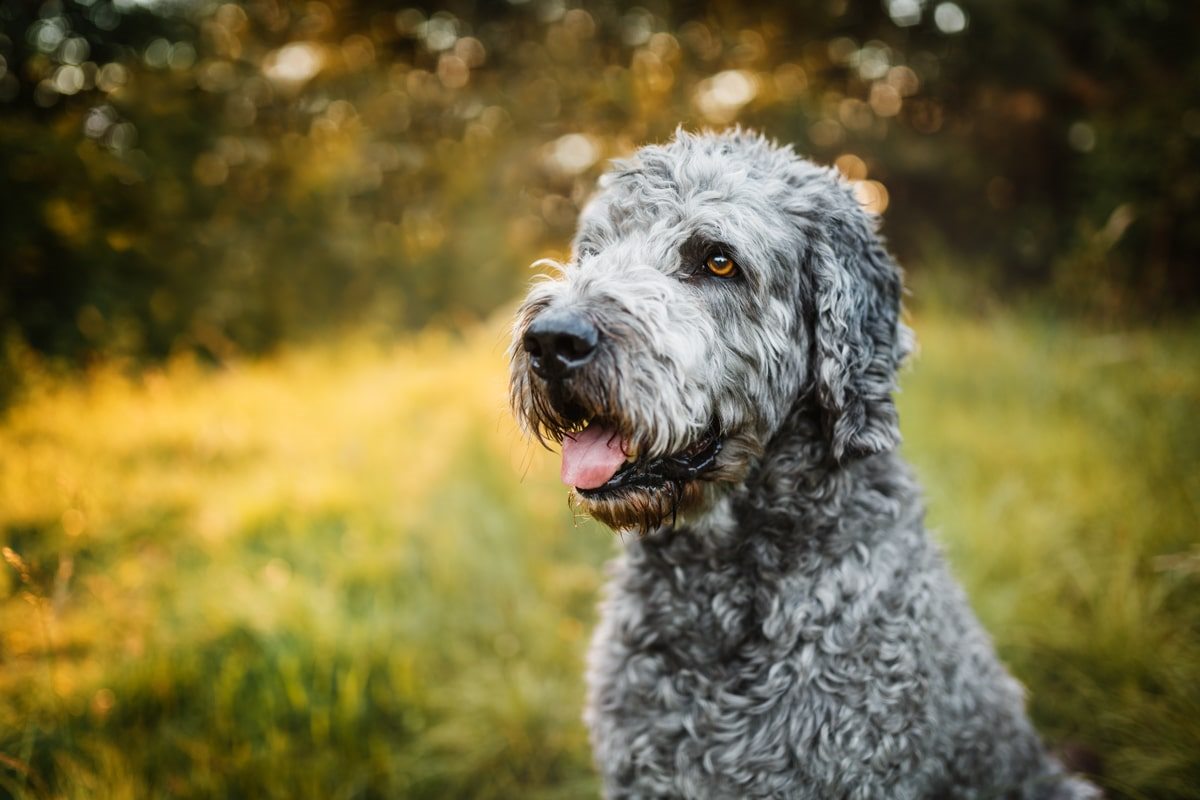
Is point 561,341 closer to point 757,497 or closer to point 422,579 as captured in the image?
point 757,497

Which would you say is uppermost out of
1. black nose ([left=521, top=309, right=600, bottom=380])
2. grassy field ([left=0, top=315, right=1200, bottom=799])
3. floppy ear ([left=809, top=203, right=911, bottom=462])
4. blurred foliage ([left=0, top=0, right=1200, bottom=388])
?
blurred foliage ([left=0, top=0, right=1200, bottom=388])

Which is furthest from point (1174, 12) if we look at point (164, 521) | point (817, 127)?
point (164, 521)

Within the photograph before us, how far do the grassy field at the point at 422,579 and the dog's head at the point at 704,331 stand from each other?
0.60 m

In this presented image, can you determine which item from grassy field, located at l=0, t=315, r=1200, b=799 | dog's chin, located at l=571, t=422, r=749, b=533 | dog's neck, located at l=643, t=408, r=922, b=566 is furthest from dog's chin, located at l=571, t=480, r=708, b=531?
grassy field, located at l=0, t=315, r=1200, b=799

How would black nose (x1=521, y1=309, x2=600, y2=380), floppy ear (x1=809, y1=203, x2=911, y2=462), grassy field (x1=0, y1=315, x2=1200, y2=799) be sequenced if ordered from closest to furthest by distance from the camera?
black nose (x1=521, y1=309, x2=600, y2=380) < floppy ear (x1=809, y1=203, x2=911, y2=462) < grassy field (x1=0, y1=315, x2=1200, y2=799)

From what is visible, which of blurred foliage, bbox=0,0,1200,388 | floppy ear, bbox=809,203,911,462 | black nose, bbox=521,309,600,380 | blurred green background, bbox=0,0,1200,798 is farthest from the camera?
blurred foliage, bbox=0,0,1200,388

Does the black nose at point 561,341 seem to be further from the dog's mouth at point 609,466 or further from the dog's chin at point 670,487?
the dog's chin at point 670,487

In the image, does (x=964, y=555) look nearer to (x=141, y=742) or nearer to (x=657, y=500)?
(x=657, y=500)

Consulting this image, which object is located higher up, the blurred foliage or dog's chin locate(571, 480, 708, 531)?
the blurred foliage

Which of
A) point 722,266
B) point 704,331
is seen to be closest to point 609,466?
point 704,331

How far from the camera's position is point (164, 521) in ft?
17.6

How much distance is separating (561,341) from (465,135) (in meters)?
12.9

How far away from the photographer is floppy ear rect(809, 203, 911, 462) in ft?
8.22

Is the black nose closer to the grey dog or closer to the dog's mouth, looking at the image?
the grey dog
